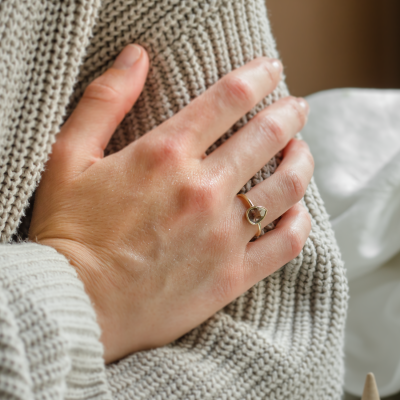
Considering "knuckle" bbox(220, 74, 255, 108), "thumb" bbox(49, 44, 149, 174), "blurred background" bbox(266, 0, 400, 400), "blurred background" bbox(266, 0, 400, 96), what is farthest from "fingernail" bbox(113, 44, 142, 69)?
"blurred background" bbox(266, 0, 400, 96)

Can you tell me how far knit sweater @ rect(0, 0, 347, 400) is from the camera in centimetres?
38

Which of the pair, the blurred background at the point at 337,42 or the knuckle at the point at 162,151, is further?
the blurred background at the point at 337,42

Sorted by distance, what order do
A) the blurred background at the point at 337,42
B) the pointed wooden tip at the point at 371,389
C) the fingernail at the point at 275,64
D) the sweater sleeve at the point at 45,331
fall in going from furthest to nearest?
the blurred background at the point at 337,42 < the fingernail at the point at 275,64 < the pointed wooden tip at the point at 371,389 < the sweater sleeve at the point at 45,331

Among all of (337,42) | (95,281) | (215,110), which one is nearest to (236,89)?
(215,110)

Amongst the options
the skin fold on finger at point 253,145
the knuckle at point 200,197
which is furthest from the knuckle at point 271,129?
Answer: the knuckle at point 200,197

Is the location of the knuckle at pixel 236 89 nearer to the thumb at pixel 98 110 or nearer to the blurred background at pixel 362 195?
the thumb at pixel 98 110

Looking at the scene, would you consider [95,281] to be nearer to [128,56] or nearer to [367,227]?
[128,56]

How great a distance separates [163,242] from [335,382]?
31 cm

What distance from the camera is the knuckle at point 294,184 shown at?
47 cm

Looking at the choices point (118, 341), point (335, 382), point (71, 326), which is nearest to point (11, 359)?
point (71, 326)

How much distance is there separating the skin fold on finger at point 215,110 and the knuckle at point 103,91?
66 mm

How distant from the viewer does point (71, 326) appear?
1.10 feet

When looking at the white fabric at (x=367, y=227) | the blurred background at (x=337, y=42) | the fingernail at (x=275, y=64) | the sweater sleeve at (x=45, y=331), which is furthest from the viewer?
the blurred background at (x=337, y=42)

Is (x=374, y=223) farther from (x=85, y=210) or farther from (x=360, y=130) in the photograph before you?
(x=85, y=210)
